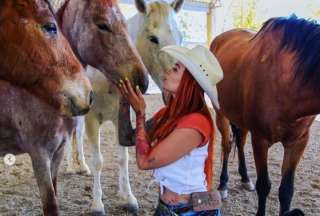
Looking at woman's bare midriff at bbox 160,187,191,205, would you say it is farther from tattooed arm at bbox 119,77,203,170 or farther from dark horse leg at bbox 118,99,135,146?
dark horse leg at bbox 118,99,135,146

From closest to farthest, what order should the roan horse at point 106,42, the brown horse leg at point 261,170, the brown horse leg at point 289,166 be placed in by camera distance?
the roan horse at point 106,42
the brown horse leg at point 289,166
the brown horse leg at point 261,170

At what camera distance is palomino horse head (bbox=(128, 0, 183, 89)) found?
10.2 feet

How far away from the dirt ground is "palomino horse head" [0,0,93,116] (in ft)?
5.38

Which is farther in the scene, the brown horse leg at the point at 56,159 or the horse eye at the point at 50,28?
the brown horse leg at the point at 56,159

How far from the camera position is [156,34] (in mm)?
3131

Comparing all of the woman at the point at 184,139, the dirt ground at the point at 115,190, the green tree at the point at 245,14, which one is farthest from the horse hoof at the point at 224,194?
the green tree at the point at 245,14

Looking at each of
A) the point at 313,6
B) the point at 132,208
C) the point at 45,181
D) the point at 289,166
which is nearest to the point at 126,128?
the point at 45,181

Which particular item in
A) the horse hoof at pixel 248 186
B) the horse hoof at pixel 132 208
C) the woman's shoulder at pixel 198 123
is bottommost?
the horse hoof at pixel 248 186

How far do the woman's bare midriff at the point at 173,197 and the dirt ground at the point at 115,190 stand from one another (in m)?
1.44

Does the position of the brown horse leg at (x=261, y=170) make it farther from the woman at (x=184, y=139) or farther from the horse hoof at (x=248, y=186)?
the woman at (x=184, y=139)

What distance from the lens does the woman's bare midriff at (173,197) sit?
5.87 feet

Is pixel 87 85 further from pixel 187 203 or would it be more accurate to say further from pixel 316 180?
pixel 316 180

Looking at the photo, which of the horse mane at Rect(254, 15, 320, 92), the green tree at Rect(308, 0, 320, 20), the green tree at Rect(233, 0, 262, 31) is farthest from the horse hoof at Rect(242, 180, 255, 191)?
the green tree at Rect(233, 0, 262, 31)

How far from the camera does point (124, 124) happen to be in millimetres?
2135
